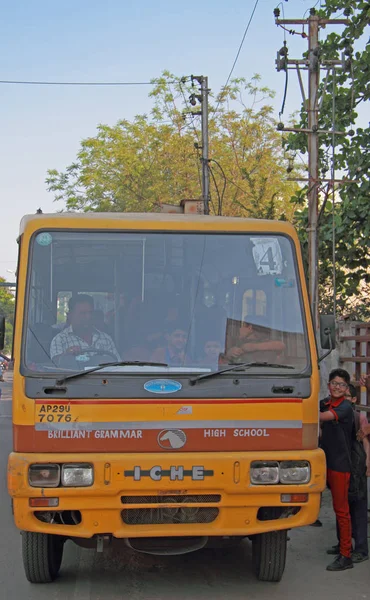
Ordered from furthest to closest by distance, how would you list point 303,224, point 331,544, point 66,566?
point 303,224
point 331,544
point 66,566

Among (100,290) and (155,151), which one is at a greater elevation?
(155,151)

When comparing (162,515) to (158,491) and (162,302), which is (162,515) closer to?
(158,491)

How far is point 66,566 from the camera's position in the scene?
21.3 feet

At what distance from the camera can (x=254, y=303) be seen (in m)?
5.87

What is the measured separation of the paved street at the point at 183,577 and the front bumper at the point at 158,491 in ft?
1.69

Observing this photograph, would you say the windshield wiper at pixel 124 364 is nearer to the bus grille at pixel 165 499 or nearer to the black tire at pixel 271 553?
A: the bus grille at pixel 165 499

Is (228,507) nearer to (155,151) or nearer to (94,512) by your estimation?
(94,512)

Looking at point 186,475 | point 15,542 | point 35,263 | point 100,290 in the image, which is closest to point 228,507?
point 186,475

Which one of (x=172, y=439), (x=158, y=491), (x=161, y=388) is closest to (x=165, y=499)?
(x=158, y=491)

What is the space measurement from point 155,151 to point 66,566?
33.4 metres

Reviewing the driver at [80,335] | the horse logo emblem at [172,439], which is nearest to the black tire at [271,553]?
the horse logo emblem at [172,439]

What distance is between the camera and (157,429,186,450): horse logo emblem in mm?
5398

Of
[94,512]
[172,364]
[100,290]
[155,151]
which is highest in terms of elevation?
[155,151]

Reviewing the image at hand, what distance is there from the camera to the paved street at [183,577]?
225 inches
